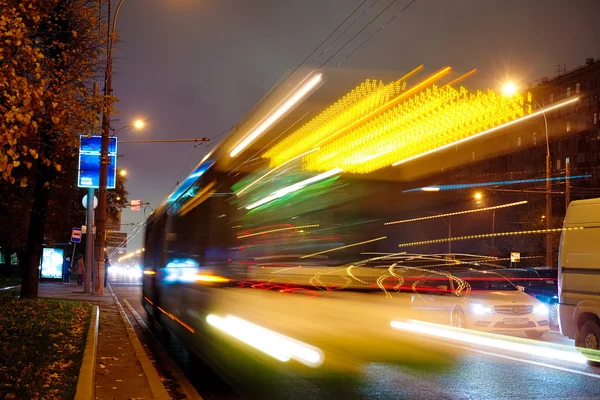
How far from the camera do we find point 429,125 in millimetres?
8336

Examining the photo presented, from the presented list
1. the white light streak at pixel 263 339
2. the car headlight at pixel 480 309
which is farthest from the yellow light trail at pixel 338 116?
the car headlight at pixel 480 309

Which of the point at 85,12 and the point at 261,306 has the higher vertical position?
the point at 85,12

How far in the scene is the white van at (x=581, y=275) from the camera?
10633 mm

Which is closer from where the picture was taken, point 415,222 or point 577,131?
point 415,222

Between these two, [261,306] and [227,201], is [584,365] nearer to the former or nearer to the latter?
[261,306]

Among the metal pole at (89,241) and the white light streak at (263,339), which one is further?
the metal pole at (89,241)

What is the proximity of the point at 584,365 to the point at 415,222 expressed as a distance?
421 cm

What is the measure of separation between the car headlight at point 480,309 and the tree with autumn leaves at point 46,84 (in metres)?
8.28

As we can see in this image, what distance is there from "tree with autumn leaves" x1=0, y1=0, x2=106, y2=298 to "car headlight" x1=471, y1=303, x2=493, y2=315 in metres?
8.28

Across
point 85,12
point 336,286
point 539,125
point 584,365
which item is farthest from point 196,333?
point 539,125

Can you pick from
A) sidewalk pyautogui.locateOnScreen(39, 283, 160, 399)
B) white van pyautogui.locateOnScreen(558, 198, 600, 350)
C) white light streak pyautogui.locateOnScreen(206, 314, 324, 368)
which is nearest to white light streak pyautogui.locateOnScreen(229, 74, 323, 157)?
→ white light streak pyautogui.locateOnScreen(206, 314, 324, 368)

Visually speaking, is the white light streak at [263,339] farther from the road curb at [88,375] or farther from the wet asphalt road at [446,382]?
the road curb at [88,375]

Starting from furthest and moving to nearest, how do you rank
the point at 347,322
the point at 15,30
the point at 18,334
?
the point at 18,334
the point at 347,322
the point at 15,30

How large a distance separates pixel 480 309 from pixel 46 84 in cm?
995
